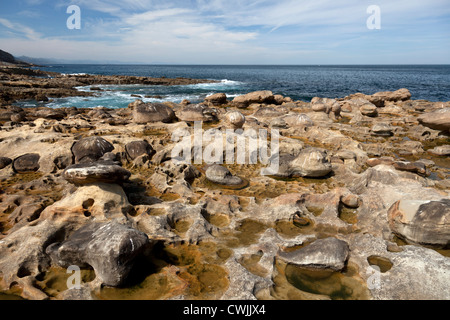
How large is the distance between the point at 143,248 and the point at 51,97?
3448 centimetres

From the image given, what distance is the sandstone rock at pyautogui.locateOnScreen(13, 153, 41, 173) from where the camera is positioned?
26.8 ft

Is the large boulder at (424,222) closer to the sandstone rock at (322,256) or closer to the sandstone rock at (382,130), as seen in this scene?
the sandstone rock at (322,256)

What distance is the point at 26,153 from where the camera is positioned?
349 inches

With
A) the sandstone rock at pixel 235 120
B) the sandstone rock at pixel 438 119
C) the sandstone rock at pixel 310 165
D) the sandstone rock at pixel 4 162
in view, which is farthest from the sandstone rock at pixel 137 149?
the sandstone rock at pixel 438 119

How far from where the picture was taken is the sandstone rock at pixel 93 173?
505 cm

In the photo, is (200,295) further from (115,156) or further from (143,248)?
(115,156)

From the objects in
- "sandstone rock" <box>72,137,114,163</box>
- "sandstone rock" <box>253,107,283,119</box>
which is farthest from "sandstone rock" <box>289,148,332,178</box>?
"sandstone rock" <box>253,107,283,119</box>

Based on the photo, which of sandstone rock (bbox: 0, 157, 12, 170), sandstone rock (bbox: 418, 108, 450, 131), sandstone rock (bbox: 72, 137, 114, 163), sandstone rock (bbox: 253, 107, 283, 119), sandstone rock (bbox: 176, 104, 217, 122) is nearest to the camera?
sandstone rock (bbox: 0, 157, 12, 170)

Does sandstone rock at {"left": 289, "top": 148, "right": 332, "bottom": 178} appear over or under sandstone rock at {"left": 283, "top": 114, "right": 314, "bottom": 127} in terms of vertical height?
under

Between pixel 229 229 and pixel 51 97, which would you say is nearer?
pixel 229 229

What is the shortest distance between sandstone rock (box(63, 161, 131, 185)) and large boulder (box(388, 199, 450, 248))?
5.58 m

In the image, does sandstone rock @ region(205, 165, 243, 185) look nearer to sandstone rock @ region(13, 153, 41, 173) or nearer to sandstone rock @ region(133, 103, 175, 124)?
sandstone rock @ region(13, 153, 41, 173)

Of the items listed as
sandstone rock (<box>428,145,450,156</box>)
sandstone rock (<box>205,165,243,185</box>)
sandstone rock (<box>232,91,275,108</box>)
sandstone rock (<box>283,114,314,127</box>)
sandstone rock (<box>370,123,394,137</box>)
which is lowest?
sandstone rock (<box>205,165,243,185</box>)
